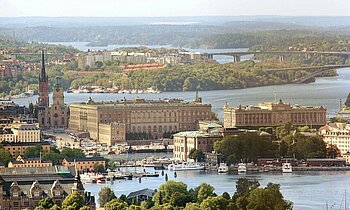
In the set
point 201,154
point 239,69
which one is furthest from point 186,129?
point 239,69

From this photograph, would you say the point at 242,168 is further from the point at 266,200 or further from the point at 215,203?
the point at 266,200

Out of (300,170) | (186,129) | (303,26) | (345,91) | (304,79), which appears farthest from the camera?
(303,26)

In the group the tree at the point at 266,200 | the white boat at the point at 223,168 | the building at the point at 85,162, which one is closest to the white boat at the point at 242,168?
the white boat at the point at 223,168

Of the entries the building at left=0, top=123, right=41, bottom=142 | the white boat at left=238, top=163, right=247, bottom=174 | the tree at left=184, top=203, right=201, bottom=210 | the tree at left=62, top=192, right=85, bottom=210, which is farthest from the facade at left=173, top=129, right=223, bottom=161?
the tree at left=62, top=192, right=85, bottom=210

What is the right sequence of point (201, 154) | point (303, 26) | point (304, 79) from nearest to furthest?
point (201, 154)
point (304, 79)
point (303, 26)

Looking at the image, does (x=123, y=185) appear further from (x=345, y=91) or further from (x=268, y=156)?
(x=345, y=91)

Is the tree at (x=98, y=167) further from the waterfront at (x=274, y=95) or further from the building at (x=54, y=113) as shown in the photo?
the waterfront at (x=274, y=95)

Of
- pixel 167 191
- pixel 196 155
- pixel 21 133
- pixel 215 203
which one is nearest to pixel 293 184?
pixel 167 191
